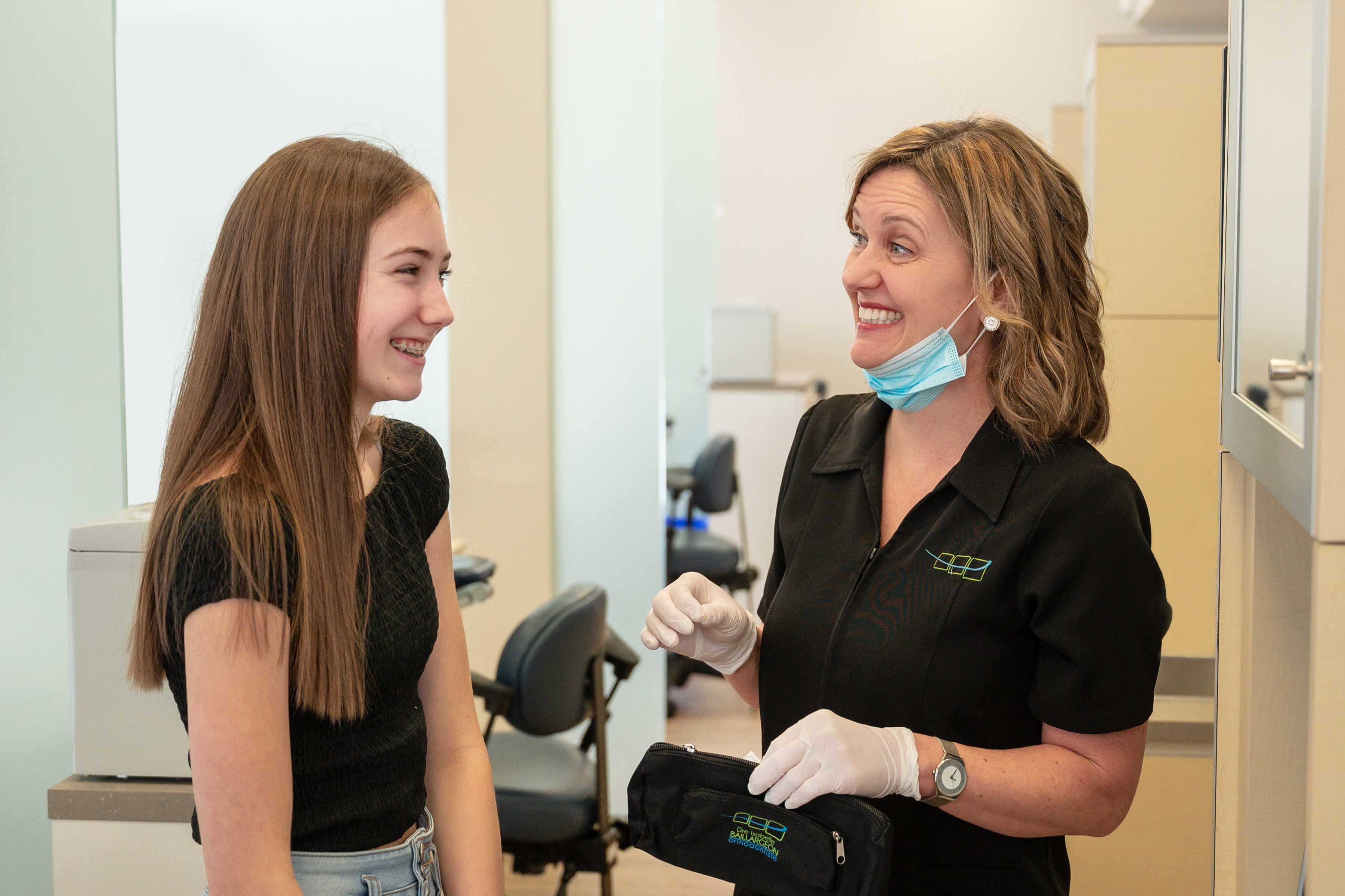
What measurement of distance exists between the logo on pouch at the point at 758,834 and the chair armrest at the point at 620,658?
154cm

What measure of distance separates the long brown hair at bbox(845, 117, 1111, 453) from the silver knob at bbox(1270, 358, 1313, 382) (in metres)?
0.30

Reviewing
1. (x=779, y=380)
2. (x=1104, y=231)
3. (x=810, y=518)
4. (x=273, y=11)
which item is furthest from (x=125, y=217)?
(x=779, y=380)

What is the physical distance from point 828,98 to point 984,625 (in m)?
5.31

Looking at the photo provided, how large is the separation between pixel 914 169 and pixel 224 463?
791 millimetres

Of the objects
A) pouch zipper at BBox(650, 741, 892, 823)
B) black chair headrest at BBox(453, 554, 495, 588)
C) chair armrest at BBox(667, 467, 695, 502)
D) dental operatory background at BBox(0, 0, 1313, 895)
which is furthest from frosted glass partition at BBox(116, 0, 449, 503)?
chair armrest at BBox(667, 467, 695, 502)

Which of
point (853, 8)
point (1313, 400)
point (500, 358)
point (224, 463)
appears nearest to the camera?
point (1313, 400)

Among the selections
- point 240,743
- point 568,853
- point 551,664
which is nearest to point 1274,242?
point 240,743

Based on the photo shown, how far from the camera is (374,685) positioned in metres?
1.02

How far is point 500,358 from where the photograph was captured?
3279 mm

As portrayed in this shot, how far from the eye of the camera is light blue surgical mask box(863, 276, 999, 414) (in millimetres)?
1168

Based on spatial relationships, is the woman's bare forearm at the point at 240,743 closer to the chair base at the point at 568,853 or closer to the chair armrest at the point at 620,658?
the chair base at the point at 568,853

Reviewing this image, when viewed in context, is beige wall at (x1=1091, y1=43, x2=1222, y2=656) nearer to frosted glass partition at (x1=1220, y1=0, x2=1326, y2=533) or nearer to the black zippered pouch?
frosted glass partition at (x1=1220, y1=0, x2=1326, y2=533)

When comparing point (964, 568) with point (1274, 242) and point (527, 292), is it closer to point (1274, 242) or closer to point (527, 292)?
point (1274, 242)

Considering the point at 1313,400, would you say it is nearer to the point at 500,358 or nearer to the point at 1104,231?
the point at 1104,231
